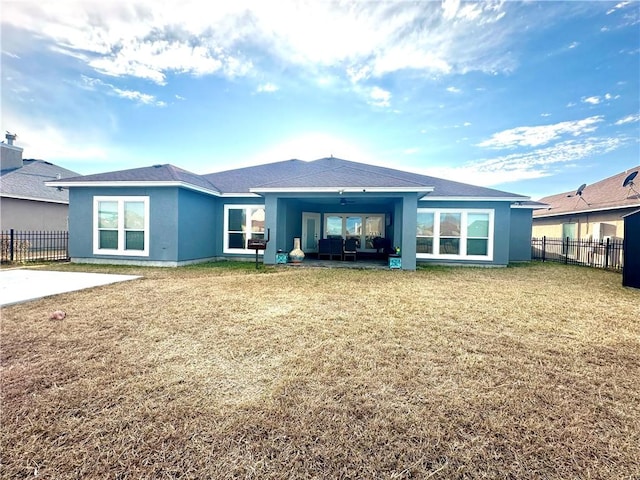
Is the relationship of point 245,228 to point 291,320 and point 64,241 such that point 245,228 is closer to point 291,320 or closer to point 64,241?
point 291,320

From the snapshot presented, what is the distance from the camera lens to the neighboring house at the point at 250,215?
10.3 meters

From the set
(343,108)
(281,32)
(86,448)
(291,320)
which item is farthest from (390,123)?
(86,448)

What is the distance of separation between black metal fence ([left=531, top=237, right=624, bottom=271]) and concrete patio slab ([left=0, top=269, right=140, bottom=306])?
1812 centimetres

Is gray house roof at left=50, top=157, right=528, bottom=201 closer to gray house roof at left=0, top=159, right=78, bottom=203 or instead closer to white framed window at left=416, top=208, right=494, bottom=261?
white framed window at left=416, top=208, right=494, bottom=261

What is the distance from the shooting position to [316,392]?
100 inches

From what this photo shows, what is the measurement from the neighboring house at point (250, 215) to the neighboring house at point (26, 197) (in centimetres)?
653

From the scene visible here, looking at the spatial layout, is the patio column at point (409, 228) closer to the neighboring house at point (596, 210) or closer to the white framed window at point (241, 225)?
the white framed window at point (241, 225)

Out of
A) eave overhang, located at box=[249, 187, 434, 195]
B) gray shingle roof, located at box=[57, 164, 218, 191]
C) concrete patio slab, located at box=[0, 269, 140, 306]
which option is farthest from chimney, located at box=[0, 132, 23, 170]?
eave overhang, located at box=[249, 187, 434, 195]

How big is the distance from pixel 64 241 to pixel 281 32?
604 inches

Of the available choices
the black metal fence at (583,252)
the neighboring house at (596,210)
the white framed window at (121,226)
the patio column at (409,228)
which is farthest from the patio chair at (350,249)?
the black metal fence at (583,252)

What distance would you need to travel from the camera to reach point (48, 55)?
1002 cm

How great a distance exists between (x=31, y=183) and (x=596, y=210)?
31.0 meters

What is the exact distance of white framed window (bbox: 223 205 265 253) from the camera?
1259 centimetres

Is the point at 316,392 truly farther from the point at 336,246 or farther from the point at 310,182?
the point at 336,246
